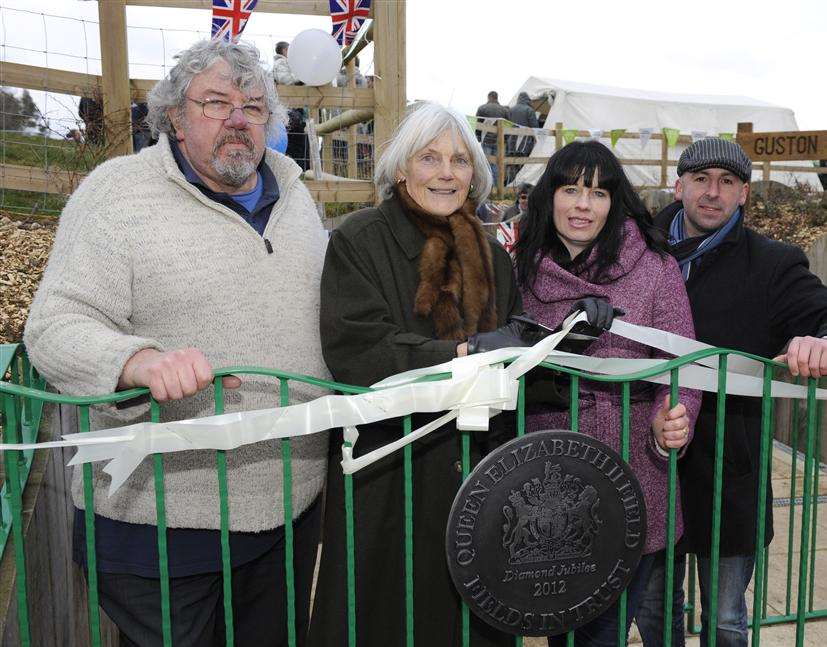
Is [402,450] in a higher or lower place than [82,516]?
higher

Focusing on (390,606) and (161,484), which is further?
(390,606)

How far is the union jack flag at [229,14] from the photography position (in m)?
5.56

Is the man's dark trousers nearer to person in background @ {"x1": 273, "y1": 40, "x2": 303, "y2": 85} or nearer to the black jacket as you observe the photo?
the black jacket

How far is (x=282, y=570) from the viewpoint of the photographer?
247 cm

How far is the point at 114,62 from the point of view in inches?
217

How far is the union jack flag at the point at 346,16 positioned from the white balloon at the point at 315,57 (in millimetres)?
115

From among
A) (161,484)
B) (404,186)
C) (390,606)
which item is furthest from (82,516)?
(404,186)

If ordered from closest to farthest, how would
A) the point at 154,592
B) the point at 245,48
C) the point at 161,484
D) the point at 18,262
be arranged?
the point at 161,484 < the point at 154,592 < the point at 245,48 < the point at 18,262

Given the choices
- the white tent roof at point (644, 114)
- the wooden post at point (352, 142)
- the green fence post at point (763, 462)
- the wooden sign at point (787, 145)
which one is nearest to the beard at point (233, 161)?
the green fence post at point (763, 462)

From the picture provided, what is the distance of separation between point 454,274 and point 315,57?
3831 millimetres

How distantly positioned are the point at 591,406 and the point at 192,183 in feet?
4.63

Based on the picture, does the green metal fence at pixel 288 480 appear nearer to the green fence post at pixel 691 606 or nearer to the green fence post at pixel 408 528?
the green fence post at pixel 408 528

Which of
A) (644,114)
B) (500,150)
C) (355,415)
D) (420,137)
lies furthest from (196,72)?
(644,114)

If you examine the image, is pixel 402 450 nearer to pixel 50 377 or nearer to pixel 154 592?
pixel 154 592
